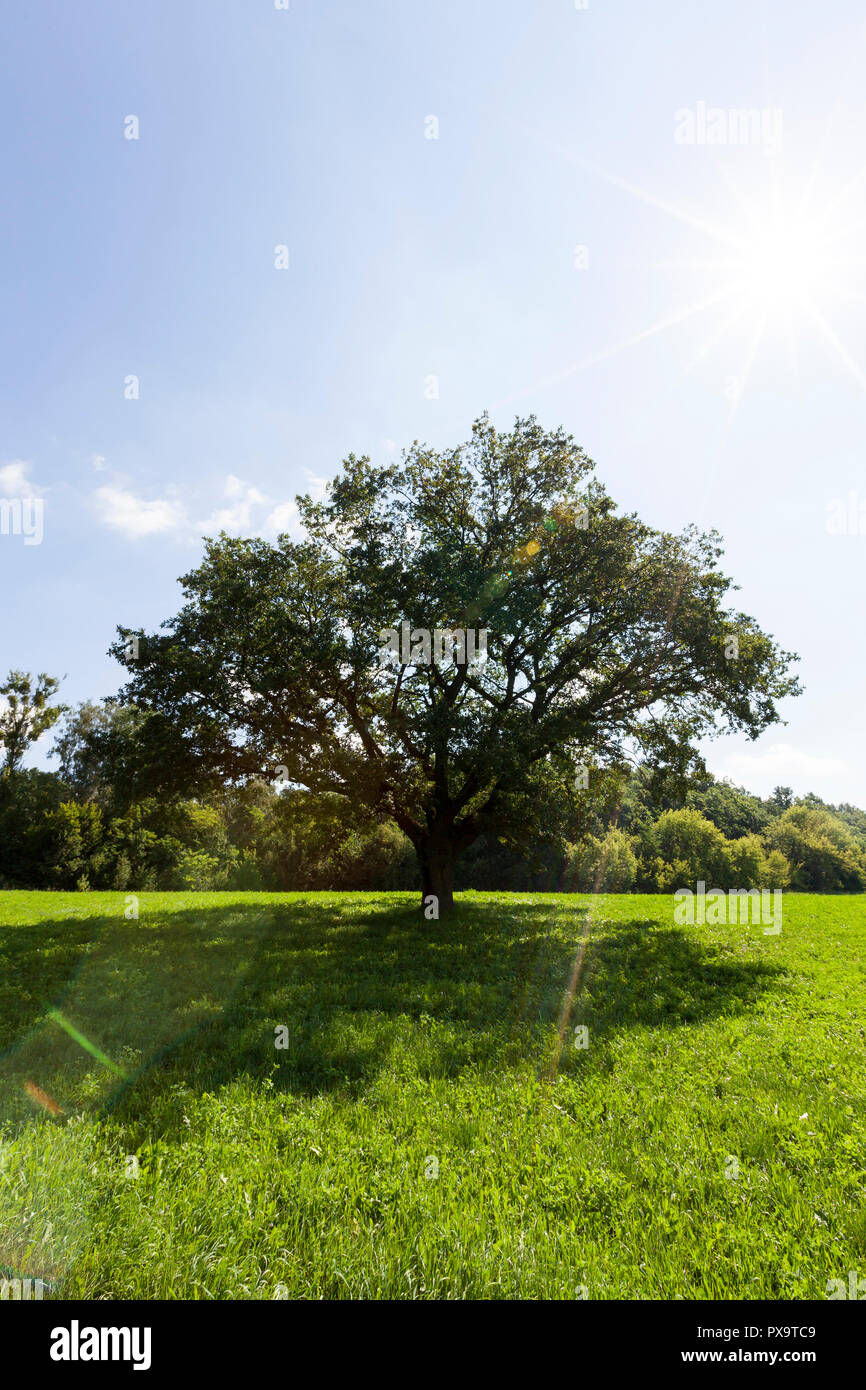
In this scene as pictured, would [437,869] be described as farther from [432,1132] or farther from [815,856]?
[815,856]

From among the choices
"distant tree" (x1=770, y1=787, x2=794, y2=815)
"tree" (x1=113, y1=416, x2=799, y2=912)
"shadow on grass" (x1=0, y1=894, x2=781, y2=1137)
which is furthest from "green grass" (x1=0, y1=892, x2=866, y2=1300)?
"distant tree" (x1=770, y1=787, x2=794, y2=815)

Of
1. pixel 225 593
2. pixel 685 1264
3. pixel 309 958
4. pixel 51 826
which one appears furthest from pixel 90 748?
pixel 51 826

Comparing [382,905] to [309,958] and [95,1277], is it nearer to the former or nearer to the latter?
[309,958]

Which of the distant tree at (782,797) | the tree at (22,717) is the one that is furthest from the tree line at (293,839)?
the distant tree at (782,797)

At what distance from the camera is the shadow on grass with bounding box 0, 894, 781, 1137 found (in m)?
7.42

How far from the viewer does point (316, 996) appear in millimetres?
10969

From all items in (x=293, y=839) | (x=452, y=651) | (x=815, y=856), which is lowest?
(x=815, y=856)

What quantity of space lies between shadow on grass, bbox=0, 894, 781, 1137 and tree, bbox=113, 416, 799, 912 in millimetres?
4909

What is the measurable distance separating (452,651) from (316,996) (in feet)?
41.1

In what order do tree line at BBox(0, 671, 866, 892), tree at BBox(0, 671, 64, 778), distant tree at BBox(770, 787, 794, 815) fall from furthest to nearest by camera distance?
distant tree at BBox(770, 787, 794, 815), tree at BBox(0, 671, 64, 778), tree line at BBox(0, 671, 866, 892)

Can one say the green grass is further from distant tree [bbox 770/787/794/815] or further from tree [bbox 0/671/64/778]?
distant tree [bbox 770/787/794/815]

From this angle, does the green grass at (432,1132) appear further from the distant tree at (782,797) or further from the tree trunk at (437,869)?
the distant tree at (782,797)

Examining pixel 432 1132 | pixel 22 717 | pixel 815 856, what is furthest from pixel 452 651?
pixel 815 856

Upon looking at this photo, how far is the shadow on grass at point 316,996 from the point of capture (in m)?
7.42
